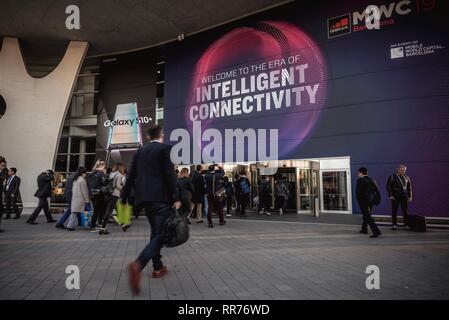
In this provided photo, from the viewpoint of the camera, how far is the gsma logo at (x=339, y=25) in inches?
516

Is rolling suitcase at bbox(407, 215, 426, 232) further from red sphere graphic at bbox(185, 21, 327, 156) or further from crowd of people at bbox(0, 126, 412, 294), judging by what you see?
red sphere graphic at bbox(185, 21, 327, 156)

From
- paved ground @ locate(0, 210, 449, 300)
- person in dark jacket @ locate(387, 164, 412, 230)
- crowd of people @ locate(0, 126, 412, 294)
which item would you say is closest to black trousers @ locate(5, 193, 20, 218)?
crowd of people @ locate(0, 126, 412, 294)

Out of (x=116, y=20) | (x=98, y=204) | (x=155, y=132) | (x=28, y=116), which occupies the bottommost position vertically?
(x=98, y=204)

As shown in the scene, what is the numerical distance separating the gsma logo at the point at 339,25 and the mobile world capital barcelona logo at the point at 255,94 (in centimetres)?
84

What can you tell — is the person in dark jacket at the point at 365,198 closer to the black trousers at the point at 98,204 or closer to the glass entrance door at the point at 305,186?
the glass entrance door at the point at 305,186

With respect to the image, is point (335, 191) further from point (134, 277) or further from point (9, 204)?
point (9, 204)

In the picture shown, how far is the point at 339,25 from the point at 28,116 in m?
16.0

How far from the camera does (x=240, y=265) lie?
5.08 metres

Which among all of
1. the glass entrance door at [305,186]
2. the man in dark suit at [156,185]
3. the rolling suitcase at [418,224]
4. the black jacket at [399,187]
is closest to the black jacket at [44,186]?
the man in dark suit at [156,185]

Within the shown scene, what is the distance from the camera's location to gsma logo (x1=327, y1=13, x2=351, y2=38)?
43.0 ft

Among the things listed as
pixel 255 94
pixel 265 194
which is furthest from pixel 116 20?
pixel 265 194

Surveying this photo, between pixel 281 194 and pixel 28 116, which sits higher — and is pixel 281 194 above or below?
below

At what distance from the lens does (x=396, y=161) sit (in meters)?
11.9
